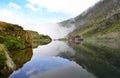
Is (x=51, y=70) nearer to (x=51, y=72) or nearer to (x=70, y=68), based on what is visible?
(x=51, y=72)

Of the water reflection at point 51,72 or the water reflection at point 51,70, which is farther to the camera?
the water reflection at point 51,70

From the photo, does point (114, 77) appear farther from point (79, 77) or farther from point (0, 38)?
point (0, 38)

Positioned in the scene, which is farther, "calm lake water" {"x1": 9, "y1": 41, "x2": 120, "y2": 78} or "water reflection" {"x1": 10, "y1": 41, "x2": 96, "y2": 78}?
"calm lake water" {"x1": 9, "y1": 41, "x2": 120, "y2": 78}

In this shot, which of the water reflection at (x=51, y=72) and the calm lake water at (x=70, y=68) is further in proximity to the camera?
the calm lake water at (x=70, y=68)

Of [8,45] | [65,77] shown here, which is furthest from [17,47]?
[65,77]

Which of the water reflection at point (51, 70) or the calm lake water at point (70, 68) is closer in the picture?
the water reflection at point (51, 70)

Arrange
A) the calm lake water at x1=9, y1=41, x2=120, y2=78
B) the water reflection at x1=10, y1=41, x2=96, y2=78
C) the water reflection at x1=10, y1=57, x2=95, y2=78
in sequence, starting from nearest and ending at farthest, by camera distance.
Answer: the water reflection at x1=10, y1=57, x2=95, y2=78 → the water reflection at x1=10, y1=41, x2=96, y2=78 → the calm lake water at x1=9, y1=41, x2=120, y2=78

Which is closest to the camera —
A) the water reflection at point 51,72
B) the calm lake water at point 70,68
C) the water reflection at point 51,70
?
the water reflection at point 51,72

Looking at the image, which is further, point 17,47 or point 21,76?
point 17,47

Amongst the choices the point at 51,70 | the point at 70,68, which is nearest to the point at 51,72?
the point at 51,70

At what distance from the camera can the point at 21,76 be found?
36.7 metres

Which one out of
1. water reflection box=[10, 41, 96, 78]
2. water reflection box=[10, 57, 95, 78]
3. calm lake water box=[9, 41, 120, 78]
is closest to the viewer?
water reflection box=[10, 57, 95, 78]

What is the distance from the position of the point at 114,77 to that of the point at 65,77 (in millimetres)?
7718

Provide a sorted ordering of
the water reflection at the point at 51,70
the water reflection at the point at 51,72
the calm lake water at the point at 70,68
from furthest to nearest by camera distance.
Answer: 1. the calm lake water at the point at 70,68
2. the water reflection at the point at 51,70
3. the water reflection at the point at 51,72
